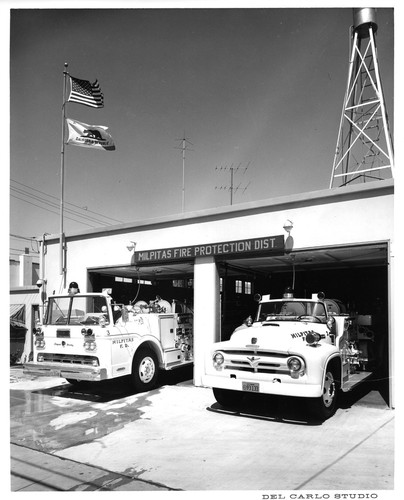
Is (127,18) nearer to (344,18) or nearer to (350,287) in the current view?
(344,18)

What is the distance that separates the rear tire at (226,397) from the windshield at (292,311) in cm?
161

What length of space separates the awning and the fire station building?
210cm

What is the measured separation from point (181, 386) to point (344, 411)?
3.62 metres

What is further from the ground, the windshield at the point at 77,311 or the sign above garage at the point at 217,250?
the sign above garage at the point at 217,250

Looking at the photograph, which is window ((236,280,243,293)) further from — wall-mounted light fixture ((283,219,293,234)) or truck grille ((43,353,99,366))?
truck grille ((43,353,99,366))

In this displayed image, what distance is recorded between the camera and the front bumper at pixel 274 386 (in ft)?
20.3

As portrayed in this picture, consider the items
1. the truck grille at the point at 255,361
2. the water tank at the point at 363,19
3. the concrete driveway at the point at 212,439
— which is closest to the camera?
the concrete driveway at the point at 212,439

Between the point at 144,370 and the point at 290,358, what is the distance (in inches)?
148

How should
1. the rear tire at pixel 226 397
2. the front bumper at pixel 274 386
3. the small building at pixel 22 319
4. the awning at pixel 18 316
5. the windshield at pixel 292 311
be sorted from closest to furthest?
the front bumper at pixel 274 386, the rear tire at pixel 226 397, the windshield at pixel 292 311, the small building at pixel 22 319, the awning at pixel 18 316

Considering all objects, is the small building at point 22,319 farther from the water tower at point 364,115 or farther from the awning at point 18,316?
the water tower at point 364,115

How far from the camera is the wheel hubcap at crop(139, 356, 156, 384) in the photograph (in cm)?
902

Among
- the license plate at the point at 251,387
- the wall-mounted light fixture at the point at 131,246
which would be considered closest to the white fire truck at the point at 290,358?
the license plate at the point at 251,387

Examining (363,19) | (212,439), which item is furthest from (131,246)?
(363,19)

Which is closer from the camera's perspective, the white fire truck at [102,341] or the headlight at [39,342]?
the white fire truck at [102,341]
